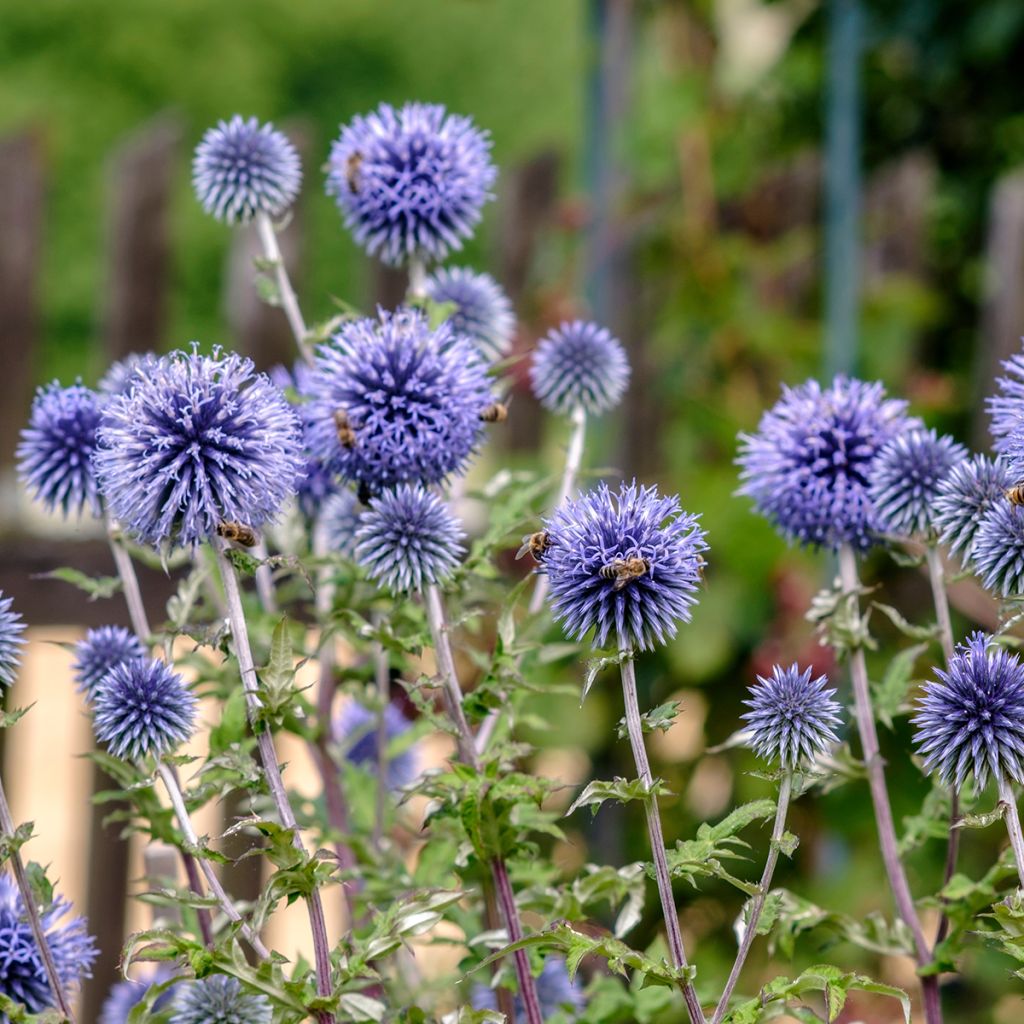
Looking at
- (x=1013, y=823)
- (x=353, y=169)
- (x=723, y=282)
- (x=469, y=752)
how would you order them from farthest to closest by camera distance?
(x=723, y=282) < (x=353, y=169) < (x=469, y=752) < (x=1013, y=823)

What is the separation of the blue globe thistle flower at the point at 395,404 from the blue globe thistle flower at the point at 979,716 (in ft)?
1.91

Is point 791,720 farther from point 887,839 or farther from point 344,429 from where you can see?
point 344,429

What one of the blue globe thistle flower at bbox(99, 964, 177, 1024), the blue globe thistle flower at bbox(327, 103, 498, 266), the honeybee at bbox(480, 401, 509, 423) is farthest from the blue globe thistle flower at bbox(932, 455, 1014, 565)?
the blue globe thistle flower at bbox(99, 964, 177, 1024)

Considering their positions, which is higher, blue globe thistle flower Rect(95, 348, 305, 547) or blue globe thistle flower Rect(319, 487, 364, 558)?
blue globe thistle flower Rect(319, 487, 364, 558)

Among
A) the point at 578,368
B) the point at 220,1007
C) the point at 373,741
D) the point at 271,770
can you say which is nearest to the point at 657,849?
the point at 271,770

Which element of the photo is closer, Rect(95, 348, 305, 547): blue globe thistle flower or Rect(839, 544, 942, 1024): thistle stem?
Rect(95, 348, 305, 547): blue globe thistle flower

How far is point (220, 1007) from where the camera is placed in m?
1.37

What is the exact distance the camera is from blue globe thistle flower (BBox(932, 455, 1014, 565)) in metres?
1.39

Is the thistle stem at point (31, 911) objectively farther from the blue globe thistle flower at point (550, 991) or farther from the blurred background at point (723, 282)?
the blurred background at point (723, 282)

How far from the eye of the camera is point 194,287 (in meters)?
10.1

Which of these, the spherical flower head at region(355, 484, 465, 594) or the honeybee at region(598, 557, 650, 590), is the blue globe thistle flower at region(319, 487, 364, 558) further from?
the honeybee at region(598, 557, 650, 590)

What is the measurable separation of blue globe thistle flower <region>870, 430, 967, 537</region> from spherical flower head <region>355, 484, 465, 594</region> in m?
0.47

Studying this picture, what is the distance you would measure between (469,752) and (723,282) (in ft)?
9.52

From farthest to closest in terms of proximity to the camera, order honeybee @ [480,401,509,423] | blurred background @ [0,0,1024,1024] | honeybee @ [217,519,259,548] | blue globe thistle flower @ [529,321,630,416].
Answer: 1. blurred background @ [0,0,1024,1024]
2. blue globe thistle flower @ [529,321,630,416]
3. honeybee @ [480,401,509,423]
4. honeybee @ [217,519,259,548]
